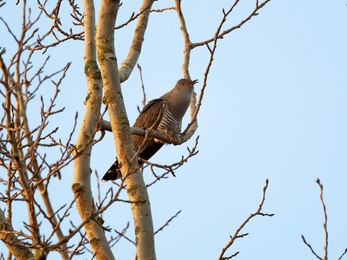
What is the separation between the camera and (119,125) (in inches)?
158

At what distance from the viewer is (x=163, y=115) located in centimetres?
754

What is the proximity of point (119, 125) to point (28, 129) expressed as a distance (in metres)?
1.00

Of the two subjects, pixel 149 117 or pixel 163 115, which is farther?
pixel 163 115

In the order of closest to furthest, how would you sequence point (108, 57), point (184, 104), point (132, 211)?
point (132, 211), point (108, 57), point (184, 104)

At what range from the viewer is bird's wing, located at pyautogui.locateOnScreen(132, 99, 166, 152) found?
731 cm

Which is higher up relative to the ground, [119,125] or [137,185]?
[119,125]

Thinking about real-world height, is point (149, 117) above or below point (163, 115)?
below

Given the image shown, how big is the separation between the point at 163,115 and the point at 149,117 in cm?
23

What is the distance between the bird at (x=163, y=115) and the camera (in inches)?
285

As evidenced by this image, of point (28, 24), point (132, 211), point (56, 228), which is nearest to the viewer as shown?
point (56, 228)

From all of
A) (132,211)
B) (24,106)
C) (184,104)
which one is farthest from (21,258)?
(184,104)

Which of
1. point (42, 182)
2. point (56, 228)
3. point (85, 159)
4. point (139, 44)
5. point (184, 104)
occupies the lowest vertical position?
point (56, 228)

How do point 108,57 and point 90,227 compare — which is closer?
point 90,227

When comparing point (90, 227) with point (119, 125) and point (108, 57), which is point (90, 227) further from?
point (108, 57)
